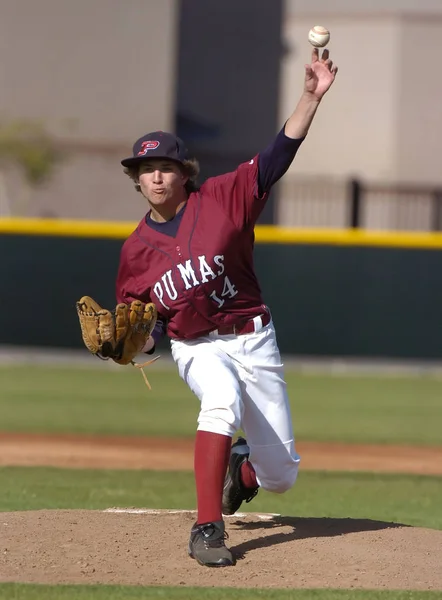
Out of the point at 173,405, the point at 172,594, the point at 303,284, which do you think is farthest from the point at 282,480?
the point at 303,284

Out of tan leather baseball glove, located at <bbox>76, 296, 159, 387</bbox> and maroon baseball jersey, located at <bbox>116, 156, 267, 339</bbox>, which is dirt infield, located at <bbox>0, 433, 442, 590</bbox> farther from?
maroon baseball jersey, located at <bbox>116, 156, 267, 339</bbox>

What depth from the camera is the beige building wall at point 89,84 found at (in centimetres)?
2044

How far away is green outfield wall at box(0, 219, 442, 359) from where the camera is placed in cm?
1380

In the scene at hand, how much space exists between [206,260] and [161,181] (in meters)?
0.37

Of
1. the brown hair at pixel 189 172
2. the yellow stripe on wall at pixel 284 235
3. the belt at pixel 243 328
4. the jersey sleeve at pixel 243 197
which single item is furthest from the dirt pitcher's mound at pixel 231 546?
the yellow stripe on wall at pixel 284 235

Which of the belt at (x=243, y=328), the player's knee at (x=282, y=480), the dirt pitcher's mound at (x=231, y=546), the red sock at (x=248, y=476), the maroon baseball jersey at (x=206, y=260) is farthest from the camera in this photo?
the red sock at (x=248, y=476)

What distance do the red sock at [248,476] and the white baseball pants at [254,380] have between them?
22cm

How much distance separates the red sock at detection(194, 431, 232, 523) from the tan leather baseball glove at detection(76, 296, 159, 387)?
20.3 inches

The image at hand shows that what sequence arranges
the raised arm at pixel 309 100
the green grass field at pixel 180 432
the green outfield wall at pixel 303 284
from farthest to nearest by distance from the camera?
the green outfield wall at pixel 303 284
the green grass field at pixel 180 432
the raised arm at pixel 309 100

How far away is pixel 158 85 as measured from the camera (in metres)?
20.8

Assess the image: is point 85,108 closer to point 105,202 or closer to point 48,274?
point 105,202

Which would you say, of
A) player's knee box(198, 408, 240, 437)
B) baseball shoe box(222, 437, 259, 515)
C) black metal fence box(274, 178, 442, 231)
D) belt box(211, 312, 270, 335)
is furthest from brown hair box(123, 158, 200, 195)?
black metal fence box(274, 178, 442, 231)

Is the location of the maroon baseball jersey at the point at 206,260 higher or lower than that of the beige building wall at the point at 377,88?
lower

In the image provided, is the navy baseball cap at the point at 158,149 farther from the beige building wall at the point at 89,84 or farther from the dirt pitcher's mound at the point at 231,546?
the beige building wall at the point at 89,84
